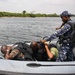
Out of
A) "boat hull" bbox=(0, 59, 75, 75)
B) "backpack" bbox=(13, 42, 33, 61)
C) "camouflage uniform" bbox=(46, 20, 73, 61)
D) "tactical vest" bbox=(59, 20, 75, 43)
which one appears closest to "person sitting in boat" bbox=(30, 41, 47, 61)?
"backpack" bbox=(13, 42, 33, 61)

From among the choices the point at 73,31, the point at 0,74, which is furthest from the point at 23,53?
the point at 73,31

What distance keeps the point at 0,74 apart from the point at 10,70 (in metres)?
0.27

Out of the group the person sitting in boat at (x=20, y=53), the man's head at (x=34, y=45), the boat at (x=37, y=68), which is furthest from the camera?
the man's head at (x=34, y=45)

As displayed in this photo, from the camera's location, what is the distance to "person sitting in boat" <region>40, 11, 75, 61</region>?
267 inches

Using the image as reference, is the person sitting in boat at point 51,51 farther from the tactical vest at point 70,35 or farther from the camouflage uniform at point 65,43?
the tactical vest at point 70,35

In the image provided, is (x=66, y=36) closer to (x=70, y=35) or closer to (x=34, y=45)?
(x=70, y=35)

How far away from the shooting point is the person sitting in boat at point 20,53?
6.88 m

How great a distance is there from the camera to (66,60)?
7039 mm

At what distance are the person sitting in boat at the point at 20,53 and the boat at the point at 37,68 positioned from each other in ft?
0.52

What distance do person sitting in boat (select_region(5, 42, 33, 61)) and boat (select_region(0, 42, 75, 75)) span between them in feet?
0.52

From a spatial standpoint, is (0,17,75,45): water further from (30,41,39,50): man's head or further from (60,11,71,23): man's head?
(60,11,71,23): man's head

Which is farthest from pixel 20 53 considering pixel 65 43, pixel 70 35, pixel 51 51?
pixel 70 35

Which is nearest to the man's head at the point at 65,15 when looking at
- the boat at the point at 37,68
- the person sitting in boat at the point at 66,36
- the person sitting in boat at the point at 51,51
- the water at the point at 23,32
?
the person sitting in boat at the point at 66,36

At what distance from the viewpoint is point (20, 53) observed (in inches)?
271
